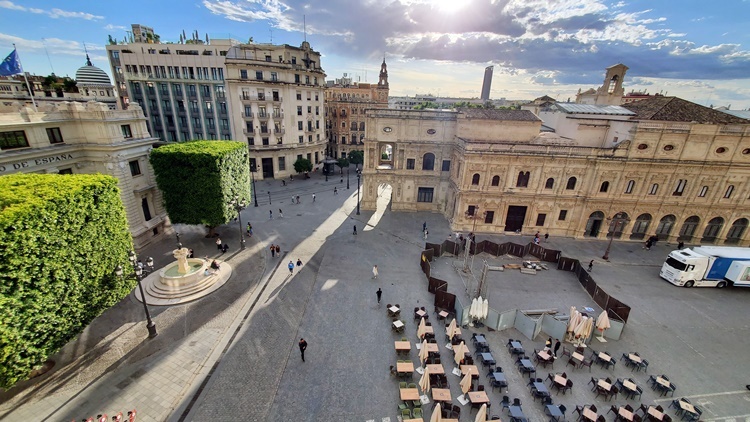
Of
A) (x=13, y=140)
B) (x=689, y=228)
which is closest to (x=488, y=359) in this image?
(x=689, y=228)

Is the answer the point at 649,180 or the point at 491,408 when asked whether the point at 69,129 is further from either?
the point at 649,180

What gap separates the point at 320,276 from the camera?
25.2 meters

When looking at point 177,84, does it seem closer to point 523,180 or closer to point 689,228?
point 523,180

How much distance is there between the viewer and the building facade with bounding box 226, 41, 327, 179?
48.3 meters

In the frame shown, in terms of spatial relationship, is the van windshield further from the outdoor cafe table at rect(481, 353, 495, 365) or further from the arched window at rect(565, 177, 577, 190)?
the outdoor cafe table at rect(481, 353, 495, 365)

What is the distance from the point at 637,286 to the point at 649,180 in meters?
12.6

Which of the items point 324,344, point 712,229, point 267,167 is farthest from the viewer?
point 267,167

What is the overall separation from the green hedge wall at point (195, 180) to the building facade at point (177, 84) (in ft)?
82.8

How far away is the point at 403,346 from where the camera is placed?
17.2 meters

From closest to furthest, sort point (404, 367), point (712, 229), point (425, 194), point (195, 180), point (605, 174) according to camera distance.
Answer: point (404, 367)
point (195, 180)
point (605, 174)
point (712, 229)
point (425, 194)

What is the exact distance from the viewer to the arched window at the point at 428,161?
38.2 m

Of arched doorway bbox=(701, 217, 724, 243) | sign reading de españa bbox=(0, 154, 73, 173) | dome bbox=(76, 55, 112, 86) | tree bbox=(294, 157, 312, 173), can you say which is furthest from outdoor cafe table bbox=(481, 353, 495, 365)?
dome bbox=(76, 55, 112, 86)

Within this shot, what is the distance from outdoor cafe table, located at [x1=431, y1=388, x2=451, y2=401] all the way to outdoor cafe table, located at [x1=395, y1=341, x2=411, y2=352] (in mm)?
2788

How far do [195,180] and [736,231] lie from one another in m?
53.6
